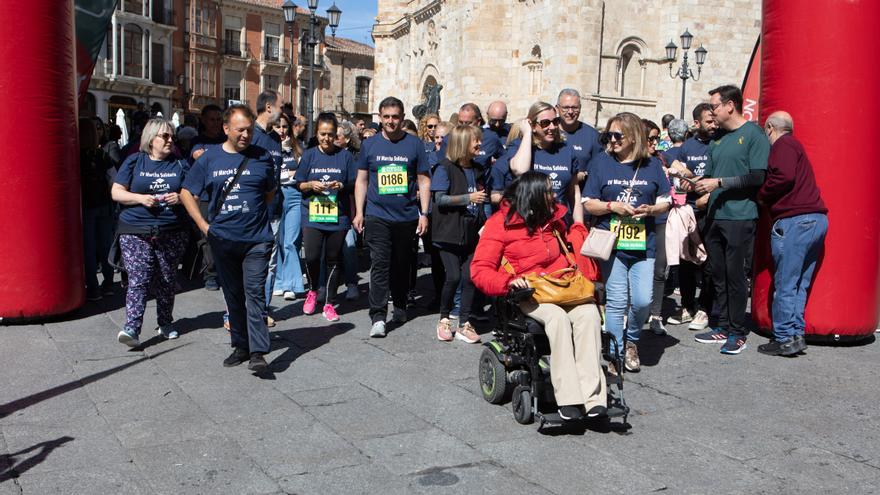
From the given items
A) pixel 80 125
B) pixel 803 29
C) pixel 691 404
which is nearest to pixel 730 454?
pixel 691 404

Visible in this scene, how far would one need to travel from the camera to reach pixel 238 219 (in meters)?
6.02

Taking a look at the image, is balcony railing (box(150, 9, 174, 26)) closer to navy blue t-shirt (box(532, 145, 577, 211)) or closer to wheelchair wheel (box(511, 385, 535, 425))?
navy blue t-shirt (box(532, 145, 577, 211))

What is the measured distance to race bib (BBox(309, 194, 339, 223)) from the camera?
8.20 metres

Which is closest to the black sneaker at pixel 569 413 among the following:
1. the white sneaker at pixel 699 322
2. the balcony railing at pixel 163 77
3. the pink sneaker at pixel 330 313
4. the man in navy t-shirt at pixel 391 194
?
the man in navy t-shirt at pixel 391 194

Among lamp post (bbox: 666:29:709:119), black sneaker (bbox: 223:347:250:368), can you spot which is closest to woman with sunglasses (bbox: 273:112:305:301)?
black sneaker (bbox: 223:347:250:368)

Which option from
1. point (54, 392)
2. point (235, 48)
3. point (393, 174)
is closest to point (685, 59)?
point (393, 174)

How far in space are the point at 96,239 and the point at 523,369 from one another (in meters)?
5.92

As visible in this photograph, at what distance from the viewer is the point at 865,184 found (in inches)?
277

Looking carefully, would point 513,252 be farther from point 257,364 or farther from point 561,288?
point 257,364

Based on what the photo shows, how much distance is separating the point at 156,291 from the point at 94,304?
1.82 metres

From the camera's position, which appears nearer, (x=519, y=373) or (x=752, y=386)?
(x=519, y=373)

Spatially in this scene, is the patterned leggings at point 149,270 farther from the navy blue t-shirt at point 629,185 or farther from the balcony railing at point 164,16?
the balcony railing at point 164,16

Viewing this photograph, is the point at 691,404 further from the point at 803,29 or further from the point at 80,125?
the point at 80,125

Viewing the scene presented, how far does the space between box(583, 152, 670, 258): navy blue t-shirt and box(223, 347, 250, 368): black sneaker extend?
2.74m
